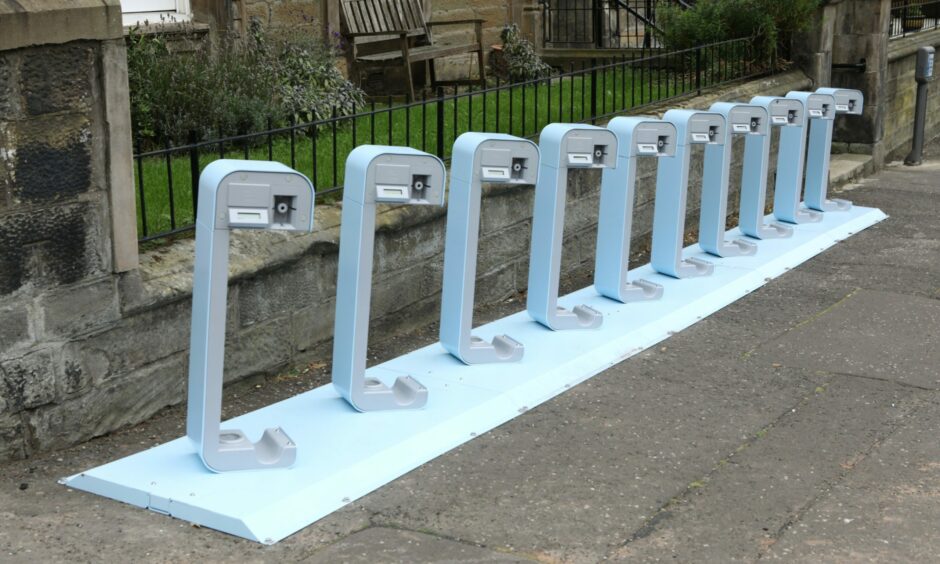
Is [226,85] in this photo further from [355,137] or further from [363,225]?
[363,225]

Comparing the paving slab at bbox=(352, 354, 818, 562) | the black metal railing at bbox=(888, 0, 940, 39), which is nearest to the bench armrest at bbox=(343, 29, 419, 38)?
the paving slab at bbox=(352, 354, 818, 562)

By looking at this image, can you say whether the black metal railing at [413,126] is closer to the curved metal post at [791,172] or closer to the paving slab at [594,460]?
the curved metal post at [791,172]

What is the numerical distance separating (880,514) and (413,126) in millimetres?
5146

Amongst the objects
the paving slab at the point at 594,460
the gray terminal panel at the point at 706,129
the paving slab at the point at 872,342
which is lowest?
the paving slab at the point at 594,460

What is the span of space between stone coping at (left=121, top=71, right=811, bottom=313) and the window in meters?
3.87

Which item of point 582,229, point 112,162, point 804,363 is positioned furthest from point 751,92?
point 112,162

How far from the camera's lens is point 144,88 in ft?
26.3

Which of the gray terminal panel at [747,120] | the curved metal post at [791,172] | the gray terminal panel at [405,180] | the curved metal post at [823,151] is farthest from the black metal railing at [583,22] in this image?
the gray terminal panel at [405,180]

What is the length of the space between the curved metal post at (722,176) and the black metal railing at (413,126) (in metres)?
0.95

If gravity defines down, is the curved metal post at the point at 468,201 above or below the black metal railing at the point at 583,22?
below

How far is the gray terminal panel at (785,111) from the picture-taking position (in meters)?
8.24

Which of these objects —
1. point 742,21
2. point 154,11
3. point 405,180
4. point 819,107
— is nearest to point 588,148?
point 405,180

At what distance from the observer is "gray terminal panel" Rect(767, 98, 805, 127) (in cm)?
824

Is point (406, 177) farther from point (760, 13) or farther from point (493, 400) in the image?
point (760, 13)
